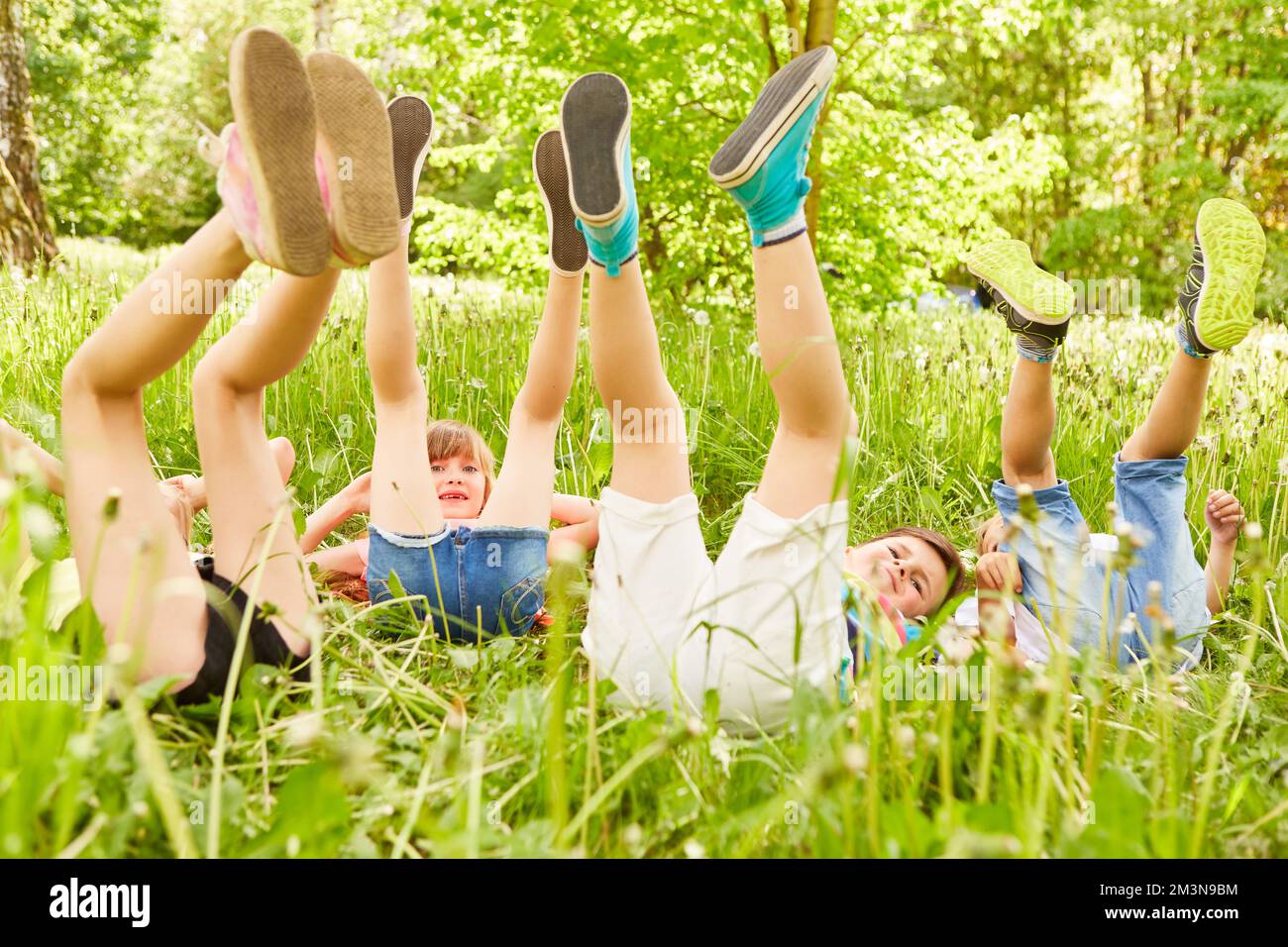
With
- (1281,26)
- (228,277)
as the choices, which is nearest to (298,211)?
(228,277)

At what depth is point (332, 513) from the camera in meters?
2.68

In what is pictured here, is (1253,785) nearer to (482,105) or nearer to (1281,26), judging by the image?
(482,105)

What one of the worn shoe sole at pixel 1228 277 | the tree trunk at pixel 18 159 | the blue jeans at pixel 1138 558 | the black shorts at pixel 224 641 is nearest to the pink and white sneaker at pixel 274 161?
the black shorts at pixel 224 641

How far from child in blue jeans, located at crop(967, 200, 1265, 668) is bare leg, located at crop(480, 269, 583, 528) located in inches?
43.3

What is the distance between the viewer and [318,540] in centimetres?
269

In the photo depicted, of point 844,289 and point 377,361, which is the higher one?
point 844,289

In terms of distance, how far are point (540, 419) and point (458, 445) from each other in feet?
1.84

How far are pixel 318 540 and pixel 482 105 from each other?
4.21 metres

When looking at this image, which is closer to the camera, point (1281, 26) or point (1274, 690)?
point (1274, 690)

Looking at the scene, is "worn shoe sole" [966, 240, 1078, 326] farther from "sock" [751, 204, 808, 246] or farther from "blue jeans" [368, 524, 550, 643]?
"blue jeans" [368, 524, 550, 643]

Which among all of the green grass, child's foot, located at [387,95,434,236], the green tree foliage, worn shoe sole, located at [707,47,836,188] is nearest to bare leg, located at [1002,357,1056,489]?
the green grass

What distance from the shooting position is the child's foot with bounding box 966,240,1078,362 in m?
2.50

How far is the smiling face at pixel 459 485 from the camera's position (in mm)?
2764

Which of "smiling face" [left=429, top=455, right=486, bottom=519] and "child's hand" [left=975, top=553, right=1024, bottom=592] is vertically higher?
"smiling face" [left=429, top=455, right=486, bottom=519]
